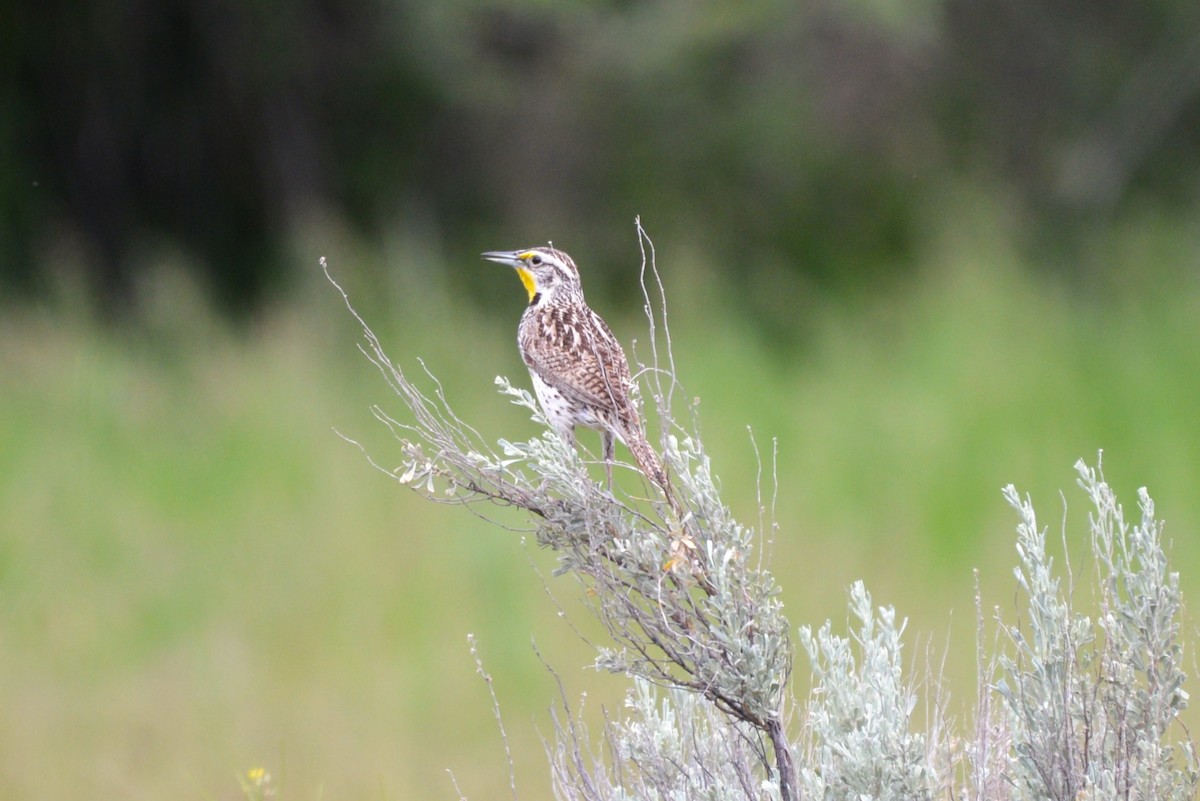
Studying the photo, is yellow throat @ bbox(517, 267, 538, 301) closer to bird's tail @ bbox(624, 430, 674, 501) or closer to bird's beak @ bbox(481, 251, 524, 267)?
bird's beak @ bbox(481, 251, 524, 267)

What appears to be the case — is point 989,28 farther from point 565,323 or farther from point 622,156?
point 565,323

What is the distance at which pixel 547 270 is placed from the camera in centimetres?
581

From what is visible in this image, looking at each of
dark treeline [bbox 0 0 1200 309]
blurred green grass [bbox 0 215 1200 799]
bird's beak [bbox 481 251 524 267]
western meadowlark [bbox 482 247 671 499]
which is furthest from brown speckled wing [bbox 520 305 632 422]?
dark treeline [bbox 0 0 1200 309]

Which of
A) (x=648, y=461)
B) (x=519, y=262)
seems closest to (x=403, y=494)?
(x=519, y=262)

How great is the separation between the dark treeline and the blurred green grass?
1.67 metres

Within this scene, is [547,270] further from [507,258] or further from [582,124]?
[582,124]

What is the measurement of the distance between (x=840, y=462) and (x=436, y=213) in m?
5.41

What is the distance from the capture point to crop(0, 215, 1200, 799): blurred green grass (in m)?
9.37

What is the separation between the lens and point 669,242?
621 inches

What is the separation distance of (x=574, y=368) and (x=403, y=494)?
6.41m

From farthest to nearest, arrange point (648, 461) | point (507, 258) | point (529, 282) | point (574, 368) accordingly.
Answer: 1. point (529, 282)
2. point (507, 258)
3. point (574, 368)
4. point (648, 461)

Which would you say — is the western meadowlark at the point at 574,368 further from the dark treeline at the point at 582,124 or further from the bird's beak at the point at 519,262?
the dark treeline at the point at 582,124

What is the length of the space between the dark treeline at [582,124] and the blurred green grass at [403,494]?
1.67 m

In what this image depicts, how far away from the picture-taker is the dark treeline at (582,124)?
14891mm
